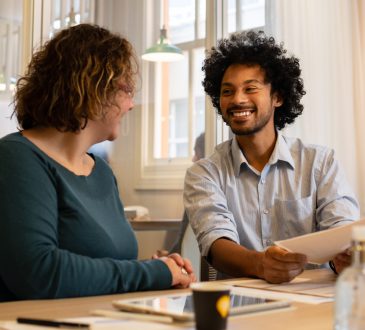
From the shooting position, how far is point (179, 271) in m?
1.44

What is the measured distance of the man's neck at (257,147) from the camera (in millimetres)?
2225

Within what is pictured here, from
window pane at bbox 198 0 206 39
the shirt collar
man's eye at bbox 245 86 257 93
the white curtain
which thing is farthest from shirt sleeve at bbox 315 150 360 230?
window pane at bbox 198 0 206 39

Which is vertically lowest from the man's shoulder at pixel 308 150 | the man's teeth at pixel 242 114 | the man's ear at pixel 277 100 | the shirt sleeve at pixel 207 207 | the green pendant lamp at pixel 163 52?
the shirt sleeve at pixel 207 207

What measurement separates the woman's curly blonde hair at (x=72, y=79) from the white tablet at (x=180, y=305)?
536 millimetres

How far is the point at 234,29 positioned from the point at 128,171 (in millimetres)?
1049

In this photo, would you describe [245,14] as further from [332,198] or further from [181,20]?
[332,198]

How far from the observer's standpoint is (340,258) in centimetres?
164

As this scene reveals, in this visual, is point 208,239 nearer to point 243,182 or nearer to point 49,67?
point 243,182

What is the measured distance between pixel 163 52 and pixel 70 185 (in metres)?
2.15

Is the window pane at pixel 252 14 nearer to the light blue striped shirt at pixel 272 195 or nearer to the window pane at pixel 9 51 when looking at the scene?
the light blue striped shirt at pixel 272 195

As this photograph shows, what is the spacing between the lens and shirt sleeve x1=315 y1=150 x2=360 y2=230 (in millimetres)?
1979

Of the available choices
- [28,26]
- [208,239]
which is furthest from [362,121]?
[28,26]

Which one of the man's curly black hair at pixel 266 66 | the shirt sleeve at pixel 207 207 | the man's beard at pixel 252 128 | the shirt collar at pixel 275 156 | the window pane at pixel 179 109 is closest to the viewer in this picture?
the shirt sleeve at pixel 207 207

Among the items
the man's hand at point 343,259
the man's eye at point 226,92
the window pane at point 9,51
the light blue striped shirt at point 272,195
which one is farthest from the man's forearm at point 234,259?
the window pane at point 9,51
